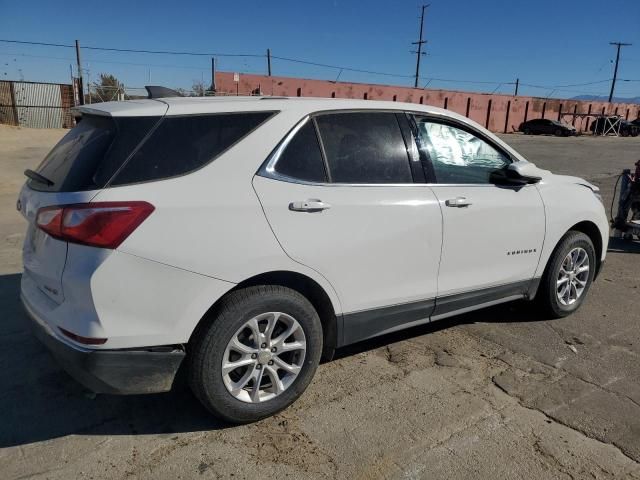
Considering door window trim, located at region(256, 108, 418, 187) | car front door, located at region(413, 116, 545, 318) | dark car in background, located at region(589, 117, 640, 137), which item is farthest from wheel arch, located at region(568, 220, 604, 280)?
dark car in background, located at region(589, 117, 640, 137)

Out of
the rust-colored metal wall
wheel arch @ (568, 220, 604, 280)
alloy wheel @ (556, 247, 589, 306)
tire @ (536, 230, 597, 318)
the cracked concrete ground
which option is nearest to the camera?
the cracked concrete ground

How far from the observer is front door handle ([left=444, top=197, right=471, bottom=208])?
3498 millimetres

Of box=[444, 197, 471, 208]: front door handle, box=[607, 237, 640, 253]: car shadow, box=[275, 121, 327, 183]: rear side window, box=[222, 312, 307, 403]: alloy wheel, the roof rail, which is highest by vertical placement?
the roof rail

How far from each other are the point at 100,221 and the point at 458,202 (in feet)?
7.31

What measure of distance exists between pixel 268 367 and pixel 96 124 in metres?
1.60

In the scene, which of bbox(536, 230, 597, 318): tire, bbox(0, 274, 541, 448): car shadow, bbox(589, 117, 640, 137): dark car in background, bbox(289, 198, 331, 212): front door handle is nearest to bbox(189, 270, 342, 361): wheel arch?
bbox(289, 198, 331, 212): front door handle

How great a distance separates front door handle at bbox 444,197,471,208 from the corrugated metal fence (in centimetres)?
2734

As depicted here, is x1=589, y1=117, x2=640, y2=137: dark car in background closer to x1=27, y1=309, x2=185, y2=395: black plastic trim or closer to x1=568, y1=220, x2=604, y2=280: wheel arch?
x1=568, y1=220, x2=604, y2=280: wheel arch

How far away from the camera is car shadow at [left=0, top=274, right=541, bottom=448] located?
290 centimetres

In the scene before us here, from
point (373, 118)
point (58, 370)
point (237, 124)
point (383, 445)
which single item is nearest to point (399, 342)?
point (383, 445)

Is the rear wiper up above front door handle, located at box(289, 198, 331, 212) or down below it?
above

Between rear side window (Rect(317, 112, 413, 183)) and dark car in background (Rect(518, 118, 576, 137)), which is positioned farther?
dark car in background (Rect(518, 118, 576, 137))

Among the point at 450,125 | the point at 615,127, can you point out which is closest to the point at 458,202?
the point at 450,125

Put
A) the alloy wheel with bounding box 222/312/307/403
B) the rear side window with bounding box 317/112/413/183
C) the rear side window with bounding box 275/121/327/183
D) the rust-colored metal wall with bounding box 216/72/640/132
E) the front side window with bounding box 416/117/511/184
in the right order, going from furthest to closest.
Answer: the rust-colored metal wall with bounding box 216/72/640/132 < the front side window with bounding box 416/117/511/184 < the rear side window with bounding box 317/112/413/183 < the rear side window with bounding box 275/121/327/183 < the alloy wheel with bounding box 222/312/307/403
